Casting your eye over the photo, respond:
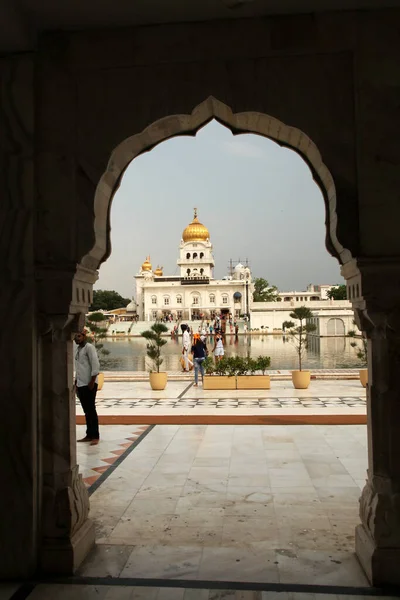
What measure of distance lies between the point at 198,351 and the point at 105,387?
217 cm

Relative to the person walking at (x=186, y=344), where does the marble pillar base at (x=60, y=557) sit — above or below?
below

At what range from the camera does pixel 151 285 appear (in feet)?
226

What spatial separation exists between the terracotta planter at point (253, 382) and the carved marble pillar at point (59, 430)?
7195 mm

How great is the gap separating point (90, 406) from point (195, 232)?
63.4m

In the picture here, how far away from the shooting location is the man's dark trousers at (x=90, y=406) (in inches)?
237

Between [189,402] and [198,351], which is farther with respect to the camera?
[198,351]

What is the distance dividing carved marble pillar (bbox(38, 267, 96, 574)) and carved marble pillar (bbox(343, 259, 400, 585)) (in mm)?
1634

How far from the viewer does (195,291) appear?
68562mm


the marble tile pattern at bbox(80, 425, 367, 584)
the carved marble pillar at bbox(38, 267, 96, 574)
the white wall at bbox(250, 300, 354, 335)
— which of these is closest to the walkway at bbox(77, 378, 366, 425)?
the marble tile pattern at bbox(80, 425, 367, 584)

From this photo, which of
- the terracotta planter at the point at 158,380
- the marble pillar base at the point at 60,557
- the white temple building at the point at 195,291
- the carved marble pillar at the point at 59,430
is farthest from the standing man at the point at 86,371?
the white temple building at the point at 195,291

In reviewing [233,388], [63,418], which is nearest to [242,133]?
[63,418]

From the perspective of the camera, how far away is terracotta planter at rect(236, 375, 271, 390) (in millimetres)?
10250

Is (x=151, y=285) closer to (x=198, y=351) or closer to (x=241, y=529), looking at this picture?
(x=198, y=351)

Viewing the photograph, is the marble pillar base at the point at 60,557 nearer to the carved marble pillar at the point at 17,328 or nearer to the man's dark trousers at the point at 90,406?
the carved marble pillar at the point at 17,328
